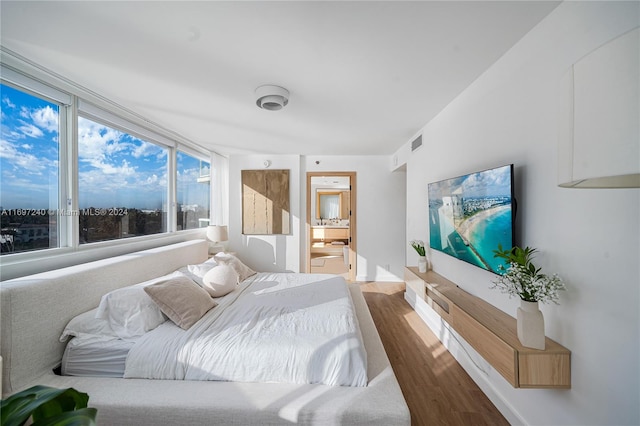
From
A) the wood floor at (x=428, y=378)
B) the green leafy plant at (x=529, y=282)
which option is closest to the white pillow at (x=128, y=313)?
the wood floor at (x=428, y=378)

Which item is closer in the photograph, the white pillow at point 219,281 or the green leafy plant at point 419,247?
the white pillow at point 219,281

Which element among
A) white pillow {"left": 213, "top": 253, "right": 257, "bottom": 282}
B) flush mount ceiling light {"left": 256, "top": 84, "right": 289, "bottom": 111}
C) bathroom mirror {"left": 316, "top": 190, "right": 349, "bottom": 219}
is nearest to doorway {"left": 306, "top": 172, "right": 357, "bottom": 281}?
bathroom mirror {"left": 316, "top": 190, "right": 349, "bottom": 219}

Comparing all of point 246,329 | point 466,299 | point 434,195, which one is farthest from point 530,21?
point 246,329

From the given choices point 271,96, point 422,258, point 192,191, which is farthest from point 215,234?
point 422,258

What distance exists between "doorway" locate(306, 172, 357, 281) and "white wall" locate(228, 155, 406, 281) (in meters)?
0.13

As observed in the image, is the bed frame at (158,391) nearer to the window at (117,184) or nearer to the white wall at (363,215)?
the window at (117,184)

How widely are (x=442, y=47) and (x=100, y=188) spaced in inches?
130

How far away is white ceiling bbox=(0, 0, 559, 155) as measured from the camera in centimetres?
132

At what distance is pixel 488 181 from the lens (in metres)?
1.72

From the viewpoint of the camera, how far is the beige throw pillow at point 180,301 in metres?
1.82

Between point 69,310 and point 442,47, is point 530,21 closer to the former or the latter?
point 442,47

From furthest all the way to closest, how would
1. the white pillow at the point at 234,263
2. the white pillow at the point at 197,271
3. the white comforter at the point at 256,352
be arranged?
1. the white pillow at the point at 234,263
2. the white pillow at the point at 197,271
3. the white comforter at the point at 256,352

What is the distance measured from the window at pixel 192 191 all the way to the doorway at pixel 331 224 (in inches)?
76.9

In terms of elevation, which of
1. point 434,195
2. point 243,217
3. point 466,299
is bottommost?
point 466,299
